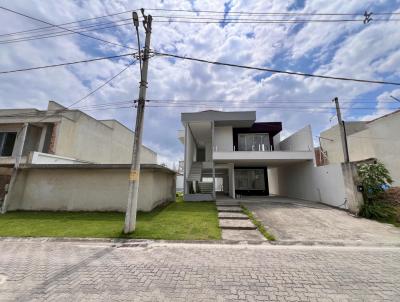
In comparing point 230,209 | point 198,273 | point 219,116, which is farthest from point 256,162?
point 198,273

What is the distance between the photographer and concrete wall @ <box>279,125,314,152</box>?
44.0 feet

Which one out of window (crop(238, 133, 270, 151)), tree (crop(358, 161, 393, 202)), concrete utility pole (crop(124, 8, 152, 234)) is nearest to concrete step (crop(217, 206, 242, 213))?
concrete utility pole (crop(124, 8, 152, 234))

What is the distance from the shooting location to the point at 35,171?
37.7ft

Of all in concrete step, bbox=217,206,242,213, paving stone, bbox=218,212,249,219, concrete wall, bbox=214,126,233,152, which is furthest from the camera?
concrete wall, bbox=214,126,233,152

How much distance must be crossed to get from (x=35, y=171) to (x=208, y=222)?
10994mm

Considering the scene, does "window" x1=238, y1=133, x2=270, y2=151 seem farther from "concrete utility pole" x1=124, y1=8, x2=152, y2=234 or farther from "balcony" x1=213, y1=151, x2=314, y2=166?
"concrete utility pole" x1=124, y1=8, x2=152, y2=234

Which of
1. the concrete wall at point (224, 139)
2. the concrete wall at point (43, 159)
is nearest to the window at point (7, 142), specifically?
the concrete wall at point (43, 159)

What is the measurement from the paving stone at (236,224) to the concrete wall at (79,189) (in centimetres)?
455

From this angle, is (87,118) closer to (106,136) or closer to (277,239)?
(106,136)

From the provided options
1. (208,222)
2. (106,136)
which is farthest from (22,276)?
(106,136)

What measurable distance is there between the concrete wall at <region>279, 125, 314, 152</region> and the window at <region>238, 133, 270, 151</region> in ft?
5.67

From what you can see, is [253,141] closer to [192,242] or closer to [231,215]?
[231,215]

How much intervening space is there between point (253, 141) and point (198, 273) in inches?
602

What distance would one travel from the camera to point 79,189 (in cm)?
1098
